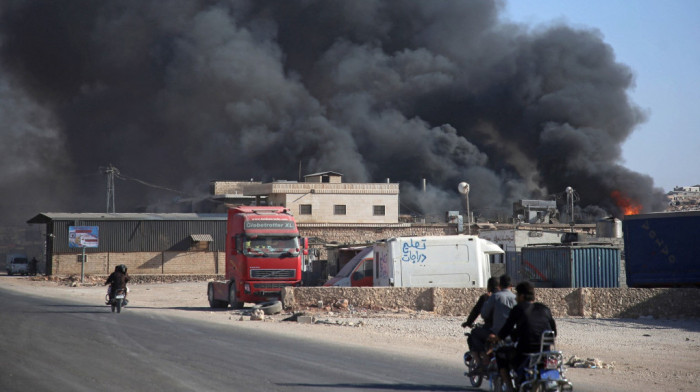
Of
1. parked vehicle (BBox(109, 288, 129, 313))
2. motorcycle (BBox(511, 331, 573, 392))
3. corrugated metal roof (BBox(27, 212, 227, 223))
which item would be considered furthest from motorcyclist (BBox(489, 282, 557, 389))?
corrugated metal roof (BBox(27, 212, 227, 223))

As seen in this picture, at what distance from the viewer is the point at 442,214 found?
6812 cm

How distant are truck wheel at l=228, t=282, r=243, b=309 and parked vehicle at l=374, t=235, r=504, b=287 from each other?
4293 mm

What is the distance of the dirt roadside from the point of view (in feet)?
36.0

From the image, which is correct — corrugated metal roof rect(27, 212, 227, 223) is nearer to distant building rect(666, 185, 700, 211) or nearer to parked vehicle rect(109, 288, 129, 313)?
parked vehicle rect(109, 288, 129, 313)

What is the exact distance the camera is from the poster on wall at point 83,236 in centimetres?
4706

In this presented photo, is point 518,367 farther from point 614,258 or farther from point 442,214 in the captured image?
point 442,214

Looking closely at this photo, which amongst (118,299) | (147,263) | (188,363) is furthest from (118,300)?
(147,263)

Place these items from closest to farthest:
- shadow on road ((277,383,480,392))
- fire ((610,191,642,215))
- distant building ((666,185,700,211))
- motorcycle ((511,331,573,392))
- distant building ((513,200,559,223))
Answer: motorcycle ((511,331,573,392)) < shadow on road ((277,383,480,392)) < distant building ((513,200,559,223)) < fire ((610,191,642,215)) < distant building ((666,185,700,211))

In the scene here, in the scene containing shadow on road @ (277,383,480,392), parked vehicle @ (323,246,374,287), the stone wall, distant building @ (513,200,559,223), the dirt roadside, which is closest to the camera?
shadow on road @ (277,383,480,392)

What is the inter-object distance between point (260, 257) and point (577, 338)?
35.4ft

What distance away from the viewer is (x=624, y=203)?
71750mm

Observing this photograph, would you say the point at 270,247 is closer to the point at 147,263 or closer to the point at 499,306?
the point at 499,306

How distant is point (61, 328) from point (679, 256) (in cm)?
1597

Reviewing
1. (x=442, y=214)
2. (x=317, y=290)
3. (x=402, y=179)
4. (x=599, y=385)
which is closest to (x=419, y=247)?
(x=317, y=290)
